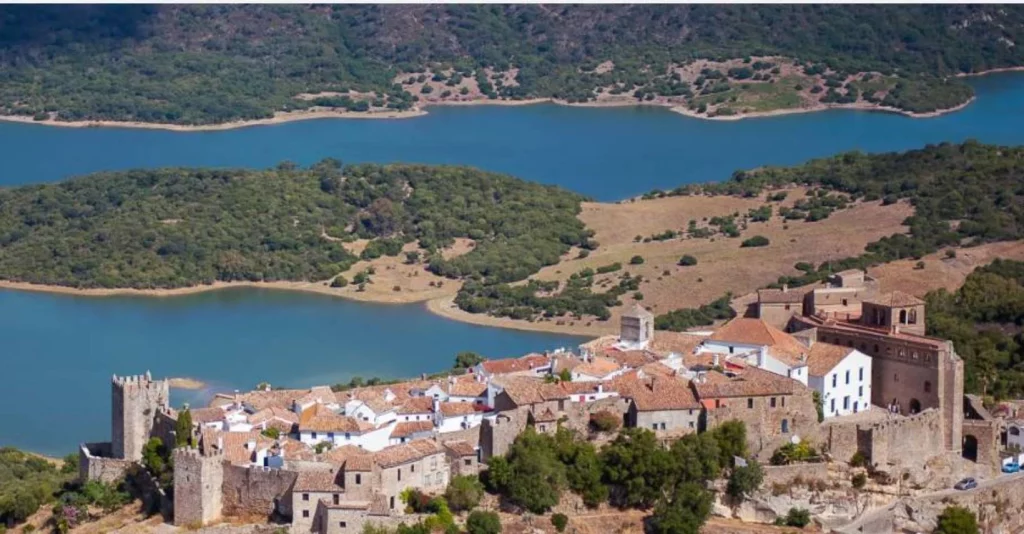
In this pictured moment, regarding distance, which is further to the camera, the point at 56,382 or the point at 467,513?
the point at 56,382

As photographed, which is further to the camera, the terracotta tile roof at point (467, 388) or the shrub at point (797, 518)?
the terracotta tile roof at point (467, 388)

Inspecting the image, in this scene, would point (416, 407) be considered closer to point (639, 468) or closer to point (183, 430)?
point (183, 430)

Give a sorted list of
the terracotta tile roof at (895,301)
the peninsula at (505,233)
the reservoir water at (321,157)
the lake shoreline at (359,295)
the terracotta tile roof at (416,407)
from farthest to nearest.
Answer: the peninsula at (505,233) → the lake shoreline at (359,295) → the reservoir water at (321,157) → the terracotta tile roof at (895,301) → the terracotta tile roof at (416,407)

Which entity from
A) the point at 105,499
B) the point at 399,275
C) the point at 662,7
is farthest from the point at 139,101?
the point at 105,499

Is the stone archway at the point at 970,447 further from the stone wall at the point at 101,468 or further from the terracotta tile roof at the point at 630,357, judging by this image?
the stone wall at the point at 101,468

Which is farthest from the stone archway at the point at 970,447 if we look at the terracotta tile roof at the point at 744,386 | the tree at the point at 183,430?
the tree at the point at 183,430

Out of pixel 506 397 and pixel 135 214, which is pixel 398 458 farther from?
pixel 135 214
